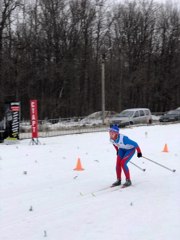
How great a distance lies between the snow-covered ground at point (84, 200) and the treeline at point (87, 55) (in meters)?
27.4

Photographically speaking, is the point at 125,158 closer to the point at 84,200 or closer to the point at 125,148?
the point at 125,148

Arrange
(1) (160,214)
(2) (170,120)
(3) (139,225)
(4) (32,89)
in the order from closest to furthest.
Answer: (3) (139,225) → (1) (160,214) → (2) (170,120) → (4) (32,89)

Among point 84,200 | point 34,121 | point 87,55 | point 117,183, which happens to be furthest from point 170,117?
point 84,200

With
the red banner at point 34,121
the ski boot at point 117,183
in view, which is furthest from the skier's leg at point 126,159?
the red banner at point 34,121

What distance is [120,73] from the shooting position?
5709cm

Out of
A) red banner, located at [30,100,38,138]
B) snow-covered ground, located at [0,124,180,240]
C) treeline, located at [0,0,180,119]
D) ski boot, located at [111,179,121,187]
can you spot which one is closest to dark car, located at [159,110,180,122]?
treeline, located at [0,0,180,119]

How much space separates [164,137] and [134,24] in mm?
40950

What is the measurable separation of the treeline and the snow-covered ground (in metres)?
27.4

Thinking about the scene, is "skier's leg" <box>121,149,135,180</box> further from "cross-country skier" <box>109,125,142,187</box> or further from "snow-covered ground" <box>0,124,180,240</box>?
"snow-covered ground" <box>0,124,180,240</box>

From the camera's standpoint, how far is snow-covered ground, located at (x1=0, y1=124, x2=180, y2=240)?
6762 millimetres

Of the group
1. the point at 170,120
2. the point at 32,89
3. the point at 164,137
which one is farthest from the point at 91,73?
the point at 164,137

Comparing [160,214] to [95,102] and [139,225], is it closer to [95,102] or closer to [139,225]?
[139,225]

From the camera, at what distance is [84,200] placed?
891cm

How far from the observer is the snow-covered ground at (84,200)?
6.76 m
